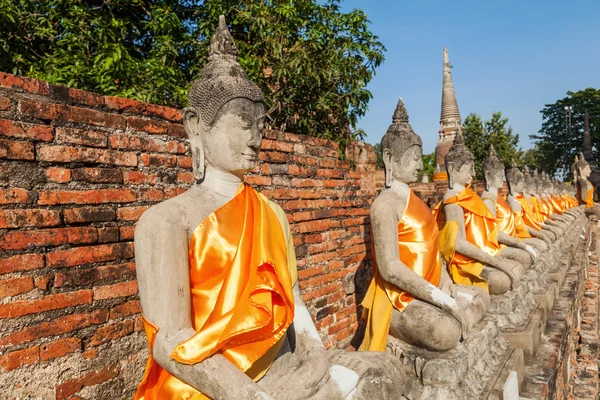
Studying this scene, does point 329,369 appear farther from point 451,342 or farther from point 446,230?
point 446,230

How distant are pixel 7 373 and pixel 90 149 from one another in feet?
3.70

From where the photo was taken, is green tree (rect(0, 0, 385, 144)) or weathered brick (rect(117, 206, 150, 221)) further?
green tree (rect(0, 0, 385, 144))

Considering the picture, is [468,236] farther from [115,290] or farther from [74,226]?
[74,226]

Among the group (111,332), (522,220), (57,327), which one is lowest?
(111,332)

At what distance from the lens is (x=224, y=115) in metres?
1.74

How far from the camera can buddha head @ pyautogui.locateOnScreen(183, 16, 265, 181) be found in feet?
5.69

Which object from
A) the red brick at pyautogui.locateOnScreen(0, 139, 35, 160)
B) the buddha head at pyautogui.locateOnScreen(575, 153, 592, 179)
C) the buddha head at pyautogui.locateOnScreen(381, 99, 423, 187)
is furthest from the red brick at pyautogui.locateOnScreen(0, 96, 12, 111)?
the buddha head at pyautogui.locateOnScreen(575, 153, 592, 179)

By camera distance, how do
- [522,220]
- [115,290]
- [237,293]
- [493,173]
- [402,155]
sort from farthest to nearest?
1. [522,220]
2. [493,173]
3. [402,155]
4. [115,290]
5. [237,293]

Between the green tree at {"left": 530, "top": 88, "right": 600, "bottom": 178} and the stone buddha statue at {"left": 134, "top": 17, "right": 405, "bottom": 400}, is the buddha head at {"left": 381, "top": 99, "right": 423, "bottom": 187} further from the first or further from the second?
the green tree at {"left": 530, "top": 88, "right": 600, "bottom": 178}

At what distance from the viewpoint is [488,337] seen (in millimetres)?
3225

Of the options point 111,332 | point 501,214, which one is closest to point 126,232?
point 111,332

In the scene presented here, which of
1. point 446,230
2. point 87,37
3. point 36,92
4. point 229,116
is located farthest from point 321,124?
point 229,116

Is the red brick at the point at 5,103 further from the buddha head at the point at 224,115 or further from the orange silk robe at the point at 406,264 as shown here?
the orange silk robe at the point at 406,264

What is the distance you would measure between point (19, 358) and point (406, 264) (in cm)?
208
